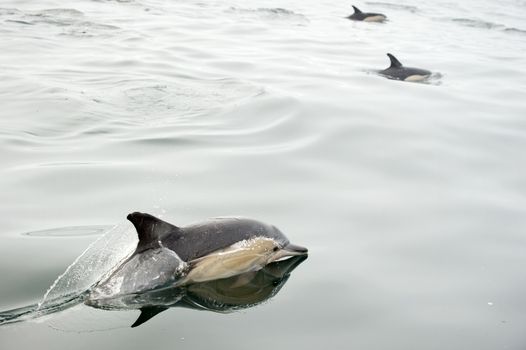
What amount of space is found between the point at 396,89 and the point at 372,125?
9.48 ft

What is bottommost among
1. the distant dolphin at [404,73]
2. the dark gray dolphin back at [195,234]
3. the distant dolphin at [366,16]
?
the distant dolphin at [366,16]

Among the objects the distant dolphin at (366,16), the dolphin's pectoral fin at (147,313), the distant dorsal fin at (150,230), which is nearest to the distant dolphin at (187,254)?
the distant dorsal fin at (150,230)

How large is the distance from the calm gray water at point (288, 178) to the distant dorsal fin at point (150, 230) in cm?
57

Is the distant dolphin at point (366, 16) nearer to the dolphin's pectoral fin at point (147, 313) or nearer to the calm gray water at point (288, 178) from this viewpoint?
the calm gray water at point (288, 178)

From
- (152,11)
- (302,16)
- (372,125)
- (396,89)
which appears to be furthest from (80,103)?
(302,16)

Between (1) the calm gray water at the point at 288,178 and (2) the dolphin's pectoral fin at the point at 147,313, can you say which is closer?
(2) the dolphin's pectoral fin at the point at 147,313

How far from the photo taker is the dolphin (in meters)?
4.70

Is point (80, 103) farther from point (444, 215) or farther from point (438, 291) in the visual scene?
point (438, 291)

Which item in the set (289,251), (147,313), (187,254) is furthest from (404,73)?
(147,313)

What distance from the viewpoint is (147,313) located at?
15.2ft

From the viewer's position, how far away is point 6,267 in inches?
202

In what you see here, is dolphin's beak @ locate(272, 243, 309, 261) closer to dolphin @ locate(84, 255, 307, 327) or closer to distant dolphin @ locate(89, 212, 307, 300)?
distant dolphin @ locate(89, 212, 307, 300)

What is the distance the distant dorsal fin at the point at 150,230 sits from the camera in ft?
15.8

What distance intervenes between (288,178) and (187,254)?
2.64 meters
